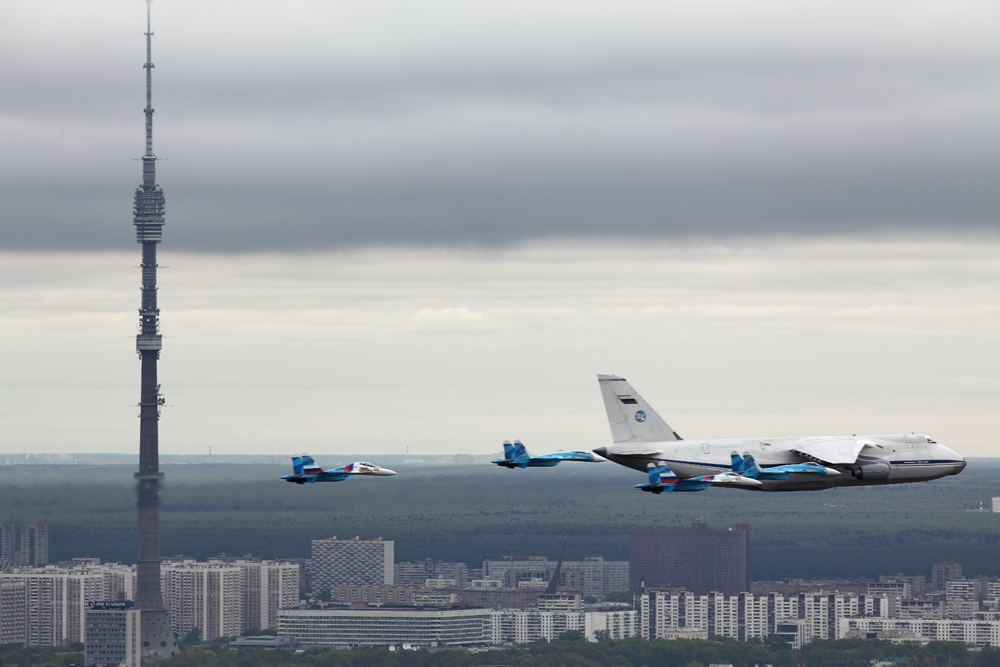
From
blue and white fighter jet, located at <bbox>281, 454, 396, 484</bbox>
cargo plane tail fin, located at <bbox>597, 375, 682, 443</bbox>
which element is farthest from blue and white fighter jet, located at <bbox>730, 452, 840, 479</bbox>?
blue and white fighter jet, located at <bbox>281, 454, 396, 484</bbox>

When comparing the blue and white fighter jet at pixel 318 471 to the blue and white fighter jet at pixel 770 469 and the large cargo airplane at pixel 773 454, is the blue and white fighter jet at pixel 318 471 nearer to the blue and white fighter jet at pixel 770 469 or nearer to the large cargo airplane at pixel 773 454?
the large cargo airplane at pixel 773 454

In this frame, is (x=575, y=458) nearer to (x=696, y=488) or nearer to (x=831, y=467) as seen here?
(x=696, y=488)

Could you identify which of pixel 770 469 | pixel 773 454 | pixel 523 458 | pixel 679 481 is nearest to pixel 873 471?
pixel 773 454

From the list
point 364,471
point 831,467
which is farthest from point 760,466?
point 364,471

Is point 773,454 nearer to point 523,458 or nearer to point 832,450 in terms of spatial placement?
point 832,450

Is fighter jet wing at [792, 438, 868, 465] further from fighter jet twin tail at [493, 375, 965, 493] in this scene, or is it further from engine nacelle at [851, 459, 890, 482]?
engine nacelle at [851, 459, 890, 482]

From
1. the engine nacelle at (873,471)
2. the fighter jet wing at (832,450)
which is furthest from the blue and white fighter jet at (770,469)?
the engine nacelle at (873,471)

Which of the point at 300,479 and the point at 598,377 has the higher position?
the point at 598,377
